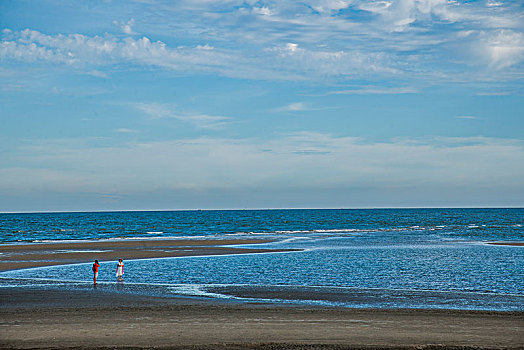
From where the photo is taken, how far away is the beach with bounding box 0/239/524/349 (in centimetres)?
1536

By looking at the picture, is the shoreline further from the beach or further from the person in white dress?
the person in white dress

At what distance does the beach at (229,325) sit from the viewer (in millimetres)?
15359

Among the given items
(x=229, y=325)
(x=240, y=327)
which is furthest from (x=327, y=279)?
(x=240, y=327)

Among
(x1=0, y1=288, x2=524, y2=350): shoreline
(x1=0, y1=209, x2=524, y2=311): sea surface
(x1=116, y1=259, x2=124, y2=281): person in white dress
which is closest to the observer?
(x1=0, y1=288, x2=524, y2=350): shoreline

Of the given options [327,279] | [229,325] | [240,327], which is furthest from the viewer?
[327,279]

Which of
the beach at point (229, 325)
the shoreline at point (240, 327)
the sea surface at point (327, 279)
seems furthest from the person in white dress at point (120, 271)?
the shoreline at point (240, 327)

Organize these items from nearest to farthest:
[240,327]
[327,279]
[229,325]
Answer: [240,327] < [229,325] < [327,279]

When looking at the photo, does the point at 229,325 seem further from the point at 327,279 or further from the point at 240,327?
the point at 327,279

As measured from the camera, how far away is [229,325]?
17703 millimetres

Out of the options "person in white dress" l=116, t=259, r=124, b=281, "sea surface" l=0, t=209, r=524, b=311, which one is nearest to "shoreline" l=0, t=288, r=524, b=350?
"sea surface" l=0, t=209, r=524, b=311

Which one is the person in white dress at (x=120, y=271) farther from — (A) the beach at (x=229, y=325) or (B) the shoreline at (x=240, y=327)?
(B) the shoreline at (x=240, y=327)

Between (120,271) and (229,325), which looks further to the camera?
(120,271)

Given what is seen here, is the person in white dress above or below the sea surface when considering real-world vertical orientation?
above

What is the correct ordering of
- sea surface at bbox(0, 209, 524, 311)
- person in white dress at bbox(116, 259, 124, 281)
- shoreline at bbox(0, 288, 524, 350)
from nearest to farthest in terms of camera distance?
1. shoreline at bbox(0, 288, 524, 350)
2. sea surface at bbox(0, 209, 524, 311)
3. person in white dress at bbox(116, 259, 124, 281)
